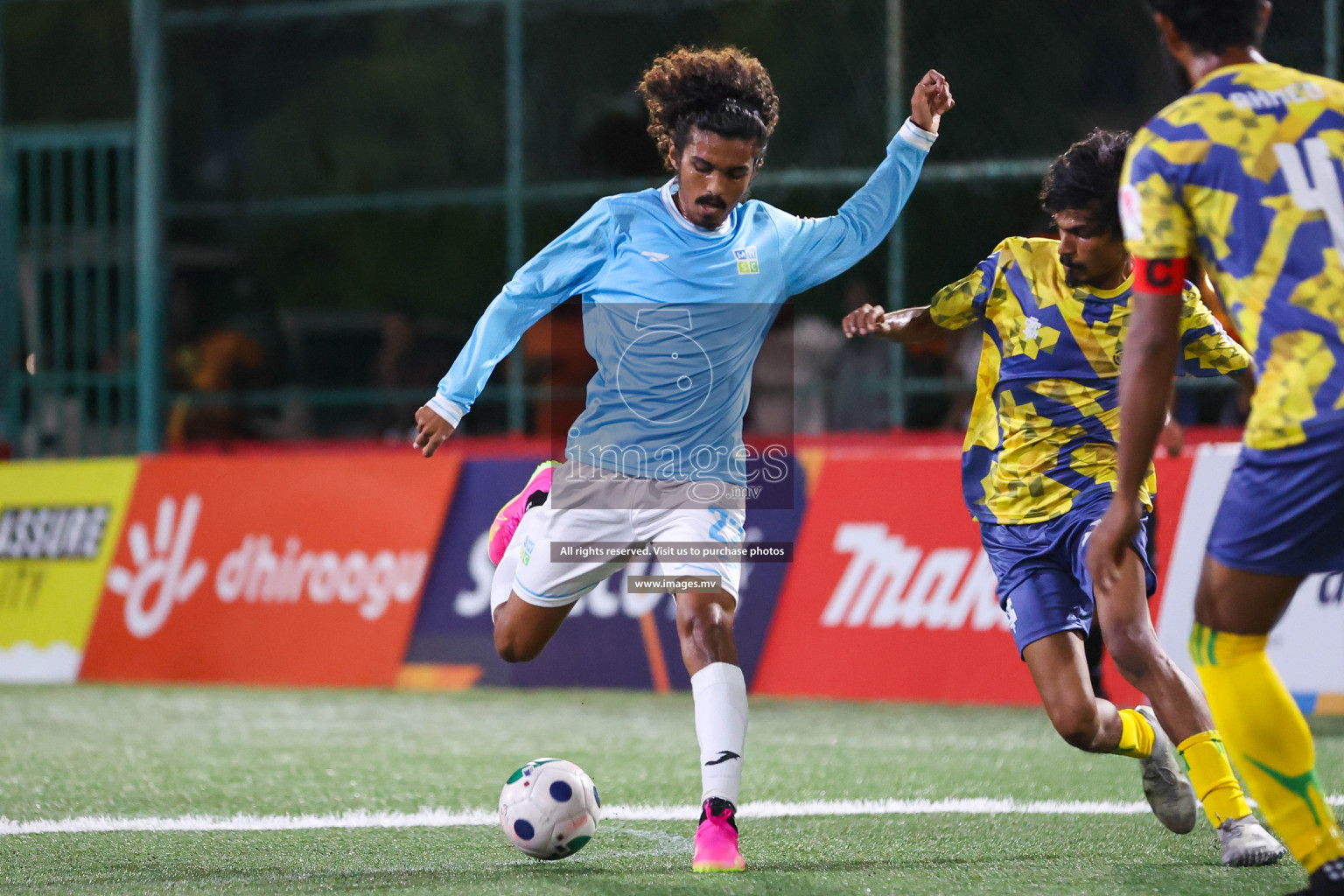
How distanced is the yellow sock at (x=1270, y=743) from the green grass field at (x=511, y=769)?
0.66m

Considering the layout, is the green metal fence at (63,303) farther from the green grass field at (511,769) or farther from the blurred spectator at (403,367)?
the green grass field at (511,769)

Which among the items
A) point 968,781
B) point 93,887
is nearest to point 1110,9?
point 968,781

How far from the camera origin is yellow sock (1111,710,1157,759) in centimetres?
506

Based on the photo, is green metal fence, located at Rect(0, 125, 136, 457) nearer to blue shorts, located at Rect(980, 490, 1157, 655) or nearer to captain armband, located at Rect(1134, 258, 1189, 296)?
blue shorts, located at Rect(980, 490, 1157, 655)

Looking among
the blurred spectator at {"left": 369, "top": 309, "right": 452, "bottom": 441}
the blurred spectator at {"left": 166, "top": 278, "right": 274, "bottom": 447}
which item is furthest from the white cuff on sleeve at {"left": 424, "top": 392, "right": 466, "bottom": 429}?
the blurred spectator at {"left": 166, "top": 278, "right": 274, "bottom": 447}

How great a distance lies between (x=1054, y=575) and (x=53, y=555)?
7116 mm

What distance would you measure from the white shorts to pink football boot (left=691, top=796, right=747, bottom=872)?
0.66 m

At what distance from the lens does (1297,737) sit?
374 centimetres

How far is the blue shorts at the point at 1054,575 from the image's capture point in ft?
16.7

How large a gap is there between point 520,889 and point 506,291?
1.77 m

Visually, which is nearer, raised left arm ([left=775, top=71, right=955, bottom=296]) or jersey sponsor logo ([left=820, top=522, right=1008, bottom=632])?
raised left arm ([left=775, top=71, right=955, bottom=296])

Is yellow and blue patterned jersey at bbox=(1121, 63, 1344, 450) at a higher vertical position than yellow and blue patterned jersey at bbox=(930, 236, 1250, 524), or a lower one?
higher

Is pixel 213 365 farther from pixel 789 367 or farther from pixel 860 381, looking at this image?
pixel 860 381

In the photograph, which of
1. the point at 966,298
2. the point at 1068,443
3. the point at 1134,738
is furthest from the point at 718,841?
the point at 966,298
